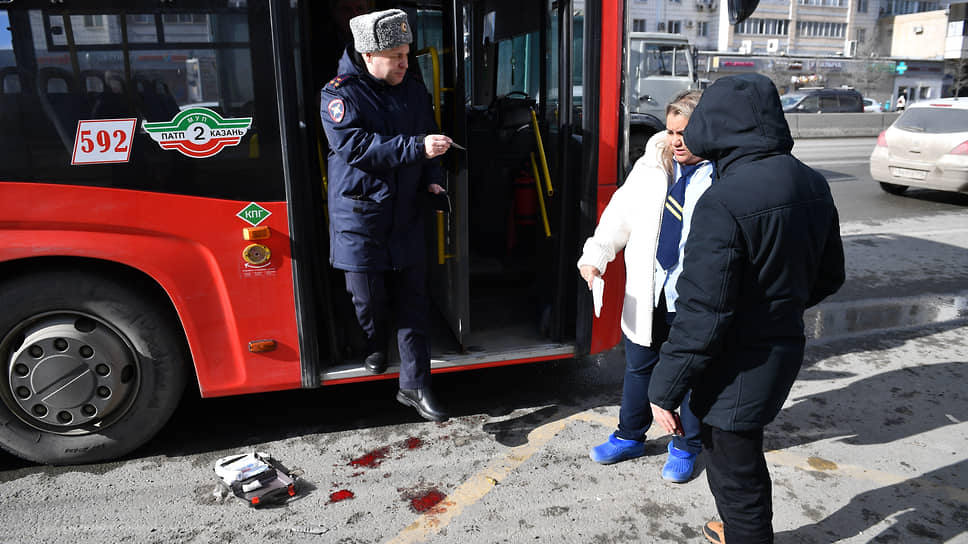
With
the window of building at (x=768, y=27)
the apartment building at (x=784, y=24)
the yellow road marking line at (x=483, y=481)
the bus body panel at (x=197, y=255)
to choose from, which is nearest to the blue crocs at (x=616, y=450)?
the yellow road marking line at (x=483, y=481)

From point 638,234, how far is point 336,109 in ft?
4.84

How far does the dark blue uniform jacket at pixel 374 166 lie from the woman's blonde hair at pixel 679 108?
3.51 ft

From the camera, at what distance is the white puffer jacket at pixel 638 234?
3.05 metres

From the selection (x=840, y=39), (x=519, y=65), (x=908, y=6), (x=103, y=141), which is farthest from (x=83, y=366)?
(x=908, y=6)

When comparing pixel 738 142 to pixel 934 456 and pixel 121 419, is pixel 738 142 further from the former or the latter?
pixel 121 419

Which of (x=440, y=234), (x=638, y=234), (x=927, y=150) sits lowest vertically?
(x=927, y=150)

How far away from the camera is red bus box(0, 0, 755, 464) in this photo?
9.62ft

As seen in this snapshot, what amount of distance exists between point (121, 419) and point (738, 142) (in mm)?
3002

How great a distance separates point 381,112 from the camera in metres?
3.35

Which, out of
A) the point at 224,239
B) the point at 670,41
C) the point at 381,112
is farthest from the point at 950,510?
the point at 670,41

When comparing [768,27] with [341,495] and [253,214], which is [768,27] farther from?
[341,495]

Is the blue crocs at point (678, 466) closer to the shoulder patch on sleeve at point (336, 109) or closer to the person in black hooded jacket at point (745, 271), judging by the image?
the person in black hooded jacket at point (745, 271)

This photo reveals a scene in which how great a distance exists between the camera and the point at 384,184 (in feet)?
10.9

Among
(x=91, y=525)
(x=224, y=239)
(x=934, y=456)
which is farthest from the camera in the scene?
(x=934, y=456)
